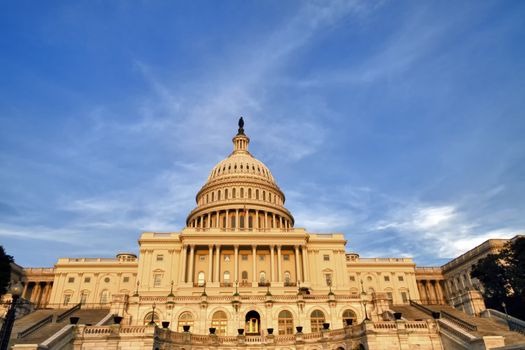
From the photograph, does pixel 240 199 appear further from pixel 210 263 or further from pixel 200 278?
pixel 200 278

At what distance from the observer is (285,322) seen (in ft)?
150

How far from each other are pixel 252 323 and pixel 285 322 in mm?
3763

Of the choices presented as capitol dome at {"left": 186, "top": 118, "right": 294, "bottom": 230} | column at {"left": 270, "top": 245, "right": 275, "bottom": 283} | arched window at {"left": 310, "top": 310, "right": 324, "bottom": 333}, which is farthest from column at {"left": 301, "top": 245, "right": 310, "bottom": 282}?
arched window at {"left": 310, "top": 310, "right": 324, "bottom": 333}

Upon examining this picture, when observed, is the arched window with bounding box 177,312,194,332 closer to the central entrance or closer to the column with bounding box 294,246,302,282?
the central entrance

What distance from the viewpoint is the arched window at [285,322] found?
4525 cm

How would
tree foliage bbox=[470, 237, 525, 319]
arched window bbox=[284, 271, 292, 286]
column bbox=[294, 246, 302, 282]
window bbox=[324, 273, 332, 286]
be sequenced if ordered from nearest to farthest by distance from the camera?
tree foliage bbox=[470, 237, 525, 319] < column bbox=[294, 246, 302, 282] < arched window bbox=[284, 271, 292, 286] < window bbox=[324, 273, 332, 286]

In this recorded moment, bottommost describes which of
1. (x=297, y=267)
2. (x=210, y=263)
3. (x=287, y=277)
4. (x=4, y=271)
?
(x=4, y=271)

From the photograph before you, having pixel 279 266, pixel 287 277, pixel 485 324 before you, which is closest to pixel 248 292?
pixel 279 266

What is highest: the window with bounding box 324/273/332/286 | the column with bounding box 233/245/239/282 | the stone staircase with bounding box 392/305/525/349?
the column with bounding box 233/245/239/282

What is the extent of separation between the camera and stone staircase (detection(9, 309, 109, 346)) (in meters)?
35.0

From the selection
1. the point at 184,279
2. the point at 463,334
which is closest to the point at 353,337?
the point at 463,334

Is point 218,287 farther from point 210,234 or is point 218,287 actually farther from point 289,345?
point 289,345

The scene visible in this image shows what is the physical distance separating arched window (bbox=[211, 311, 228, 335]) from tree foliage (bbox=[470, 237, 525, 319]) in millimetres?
36479

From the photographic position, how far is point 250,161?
113 m
